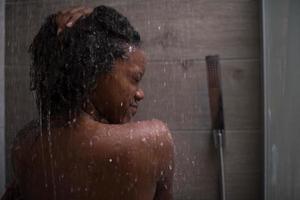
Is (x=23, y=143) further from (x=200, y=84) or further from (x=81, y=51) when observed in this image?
(x=200, y=84)

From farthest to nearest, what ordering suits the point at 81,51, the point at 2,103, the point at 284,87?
the point at 2,103 < the point at 284,87 < the point at 81,51

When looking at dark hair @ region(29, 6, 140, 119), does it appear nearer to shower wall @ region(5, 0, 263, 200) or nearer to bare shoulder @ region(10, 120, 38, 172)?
bare shoulder @ region(10, 120, 38, 172)

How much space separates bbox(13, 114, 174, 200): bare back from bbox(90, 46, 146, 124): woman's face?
0.09 ft

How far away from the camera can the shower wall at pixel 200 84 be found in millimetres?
1441

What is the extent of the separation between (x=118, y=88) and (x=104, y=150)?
10cm

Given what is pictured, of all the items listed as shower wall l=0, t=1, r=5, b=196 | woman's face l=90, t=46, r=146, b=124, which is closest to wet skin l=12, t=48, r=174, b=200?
woman's face l=90, t=46, r=146, b=124

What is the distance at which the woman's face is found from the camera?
28.4 inches

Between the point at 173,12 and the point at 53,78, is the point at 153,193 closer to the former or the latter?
the point at 53,78

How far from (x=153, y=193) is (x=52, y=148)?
7.7 inches

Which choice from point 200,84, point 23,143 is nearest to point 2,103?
point 200,84

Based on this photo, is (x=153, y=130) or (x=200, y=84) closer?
(x=153, y=130)

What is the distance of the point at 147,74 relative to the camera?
4.83 feet

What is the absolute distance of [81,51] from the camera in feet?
2.34

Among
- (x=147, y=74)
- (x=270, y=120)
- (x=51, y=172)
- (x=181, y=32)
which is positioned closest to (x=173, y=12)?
(x=181, y=32)
